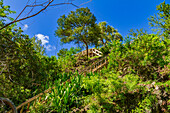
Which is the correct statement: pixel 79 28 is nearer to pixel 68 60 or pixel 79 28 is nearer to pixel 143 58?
pixel 68 60

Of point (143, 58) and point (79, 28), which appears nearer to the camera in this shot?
point (143, 58)

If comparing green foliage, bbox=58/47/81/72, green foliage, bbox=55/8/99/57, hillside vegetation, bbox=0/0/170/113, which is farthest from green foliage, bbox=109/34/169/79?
green foliage, bbox=55/8/99/57

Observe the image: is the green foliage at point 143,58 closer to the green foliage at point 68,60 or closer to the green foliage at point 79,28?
the green foliage at point 68,60

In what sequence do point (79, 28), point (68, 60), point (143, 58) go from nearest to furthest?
point (143, 58), point (68, 60), point (79, 28)

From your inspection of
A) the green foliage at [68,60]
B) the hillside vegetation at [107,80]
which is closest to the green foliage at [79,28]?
the green foliage at [68,60]

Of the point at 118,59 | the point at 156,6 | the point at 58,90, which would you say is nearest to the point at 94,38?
the point at 156,6

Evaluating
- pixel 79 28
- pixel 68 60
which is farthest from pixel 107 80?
pixel 79 28

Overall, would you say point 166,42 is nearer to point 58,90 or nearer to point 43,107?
point 58,90

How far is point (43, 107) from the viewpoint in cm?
374

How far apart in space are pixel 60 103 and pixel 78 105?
1.96 ft

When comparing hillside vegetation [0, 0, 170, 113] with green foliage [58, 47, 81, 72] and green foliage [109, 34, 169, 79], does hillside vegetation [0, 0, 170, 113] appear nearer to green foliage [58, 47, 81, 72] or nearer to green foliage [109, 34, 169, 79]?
green foliage [109, 34, 169, 79]

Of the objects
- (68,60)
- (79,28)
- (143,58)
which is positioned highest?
(79,28)

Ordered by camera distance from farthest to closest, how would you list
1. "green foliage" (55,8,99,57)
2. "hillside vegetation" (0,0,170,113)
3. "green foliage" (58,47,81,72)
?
"green foliage" (55,8,99,57) < "green foliage" (58,47,81,72) < "hillside vegetation" (0,0,170,113)

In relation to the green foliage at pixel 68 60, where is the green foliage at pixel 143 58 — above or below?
below
